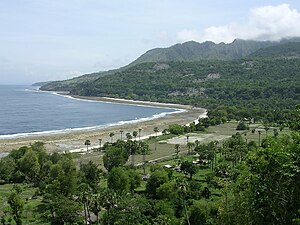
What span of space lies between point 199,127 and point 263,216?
335ft

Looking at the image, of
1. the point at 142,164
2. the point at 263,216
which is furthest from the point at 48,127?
the point at 263,216

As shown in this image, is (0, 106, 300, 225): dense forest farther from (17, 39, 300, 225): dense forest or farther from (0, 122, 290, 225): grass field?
(0, 122, 290, 225): grass field

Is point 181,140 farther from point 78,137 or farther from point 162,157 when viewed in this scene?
point 78,137

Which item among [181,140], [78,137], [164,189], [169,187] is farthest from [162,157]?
[78,137]

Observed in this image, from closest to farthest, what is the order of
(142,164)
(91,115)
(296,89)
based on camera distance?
(142,164) → (91,115) → (296,89)

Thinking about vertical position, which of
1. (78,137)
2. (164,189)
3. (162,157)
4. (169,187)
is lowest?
(162,157)

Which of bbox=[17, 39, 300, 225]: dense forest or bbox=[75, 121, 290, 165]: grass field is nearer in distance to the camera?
bbox=[17, 39, 300, 225]: dense forest

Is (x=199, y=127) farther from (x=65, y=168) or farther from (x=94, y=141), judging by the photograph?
(x=65, y=168)

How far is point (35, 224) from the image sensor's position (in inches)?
1695

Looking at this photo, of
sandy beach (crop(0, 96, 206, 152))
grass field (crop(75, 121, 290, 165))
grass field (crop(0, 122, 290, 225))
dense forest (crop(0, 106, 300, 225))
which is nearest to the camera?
dense forest (crop(0, 106, 300, 225))

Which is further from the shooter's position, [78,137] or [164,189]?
[78,137]

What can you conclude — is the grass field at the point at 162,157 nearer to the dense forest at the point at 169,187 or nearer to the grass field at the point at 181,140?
the grass field at the point at 181,140

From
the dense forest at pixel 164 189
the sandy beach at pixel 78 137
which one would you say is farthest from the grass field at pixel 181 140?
the sandy beach at pixel 78 137

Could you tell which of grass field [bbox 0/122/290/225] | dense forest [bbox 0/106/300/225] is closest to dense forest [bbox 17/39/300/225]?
dense forest [bbox 0/106/300/225]
